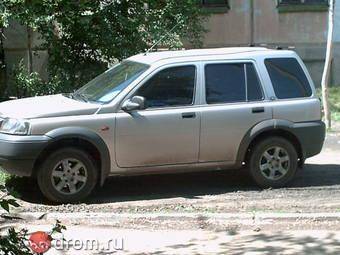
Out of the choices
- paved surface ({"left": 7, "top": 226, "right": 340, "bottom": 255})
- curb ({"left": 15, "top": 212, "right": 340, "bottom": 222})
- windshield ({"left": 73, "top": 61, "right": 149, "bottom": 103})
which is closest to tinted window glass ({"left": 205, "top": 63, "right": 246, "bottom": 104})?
windshield ({"left": 73, "top": 61, "right": 149, "bottom": 103})

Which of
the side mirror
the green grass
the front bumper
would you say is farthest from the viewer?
the green grass

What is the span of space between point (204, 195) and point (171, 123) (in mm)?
1024

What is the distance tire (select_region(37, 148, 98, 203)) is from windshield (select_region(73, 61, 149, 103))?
30.9 inches

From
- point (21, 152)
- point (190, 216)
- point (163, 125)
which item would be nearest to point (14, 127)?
point (21, 152)

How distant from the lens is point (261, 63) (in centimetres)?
812

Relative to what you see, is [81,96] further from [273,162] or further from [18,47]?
[18,47]

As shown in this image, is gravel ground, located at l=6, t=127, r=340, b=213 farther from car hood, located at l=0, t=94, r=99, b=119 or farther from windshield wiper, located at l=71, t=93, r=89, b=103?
windshield wiper, located at l=71, t=93, r=89, b=103

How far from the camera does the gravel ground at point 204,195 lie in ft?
23.7

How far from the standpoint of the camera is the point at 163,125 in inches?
296

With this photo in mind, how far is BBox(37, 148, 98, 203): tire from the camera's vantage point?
7.14 meters

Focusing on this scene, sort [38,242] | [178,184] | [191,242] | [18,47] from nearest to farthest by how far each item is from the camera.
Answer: [38,242] < [191,242] < [178,184] < [18,47]

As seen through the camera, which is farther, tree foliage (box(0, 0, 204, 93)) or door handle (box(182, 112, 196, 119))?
tree foliage (box(0, 0, 204, 93))

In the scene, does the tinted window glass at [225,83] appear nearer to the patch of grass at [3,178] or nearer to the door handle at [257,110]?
the door handle at [257,110]

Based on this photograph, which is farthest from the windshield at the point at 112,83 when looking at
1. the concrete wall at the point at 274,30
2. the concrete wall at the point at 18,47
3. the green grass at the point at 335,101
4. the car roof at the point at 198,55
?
the concrete wall at the point at 274,30
